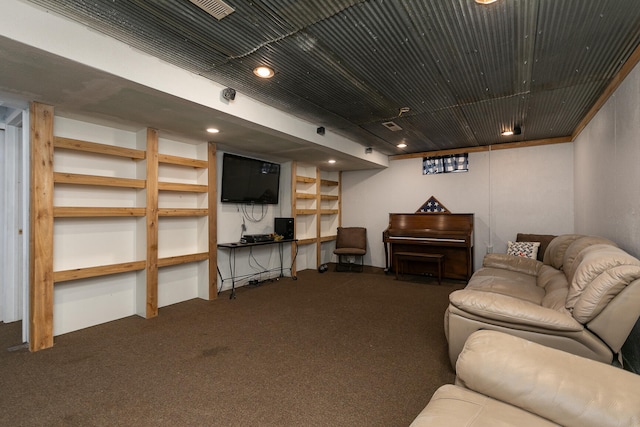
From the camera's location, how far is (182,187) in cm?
377

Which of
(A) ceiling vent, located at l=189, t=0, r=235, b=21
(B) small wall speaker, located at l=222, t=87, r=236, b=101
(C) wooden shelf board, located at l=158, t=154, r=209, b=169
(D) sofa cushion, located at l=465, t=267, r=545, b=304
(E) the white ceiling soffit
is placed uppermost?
(A) ceiling vent, located at l=189, t=0, r=235, b=21

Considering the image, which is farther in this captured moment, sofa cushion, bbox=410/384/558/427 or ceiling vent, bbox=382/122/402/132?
ceiling vent, bbox=382/122/402/132

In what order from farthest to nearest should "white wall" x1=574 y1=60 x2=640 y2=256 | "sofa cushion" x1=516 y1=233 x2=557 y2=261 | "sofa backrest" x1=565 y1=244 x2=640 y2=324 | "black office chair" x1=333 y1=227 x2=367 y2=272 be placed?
"black office chair" x1=333 y1=227 x2=367 y2=272 → "sofa cushion" x1=516 y1=233 x2=557 y2=261 → "white wall" x1=574 y1=60 x2=640 y2=256 → "sofa backrest" x1=565 y1=244 x2=640 y2=324

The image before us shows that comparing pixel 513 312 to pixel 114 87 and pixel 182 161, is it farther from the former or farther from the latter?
pixel 182 161

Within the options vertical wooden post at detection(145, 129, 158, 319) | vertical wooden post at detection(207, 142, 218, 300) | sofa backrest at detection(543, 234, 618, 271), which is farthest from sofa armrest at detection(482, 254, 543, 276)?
vertical wooden post at detection(145, 129, 158, 319)

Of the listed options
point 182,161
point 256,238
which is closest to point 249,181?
point 256,238

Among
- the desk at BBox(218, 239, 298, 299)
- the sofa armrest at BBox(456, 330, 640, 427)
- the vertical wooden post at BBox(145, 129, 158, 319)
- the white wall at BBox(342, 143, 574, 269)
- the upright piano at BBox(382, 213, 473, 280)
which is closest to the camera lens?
the sofa armrest at BBox(456, 330, 640, 427)

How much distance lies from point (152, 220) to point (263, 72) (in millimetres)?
2118

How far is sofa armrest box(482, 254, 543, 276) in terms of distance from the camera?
360cm

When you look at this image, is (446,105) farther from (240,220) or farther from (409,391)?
(240,220)

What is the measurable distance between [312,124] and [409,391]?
3.21 metres

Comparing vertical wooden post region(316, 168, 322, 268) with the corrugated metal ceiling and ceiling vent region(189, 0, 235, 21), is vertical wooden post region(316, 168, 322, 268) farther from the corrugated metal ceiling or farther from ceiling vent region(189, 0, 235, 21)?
ceiling vent region(189, 0, 235, 21)

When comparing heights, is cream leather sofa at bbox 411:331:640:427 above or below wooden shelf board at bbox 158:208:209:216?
below

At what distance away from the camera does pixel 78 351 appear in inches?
102
